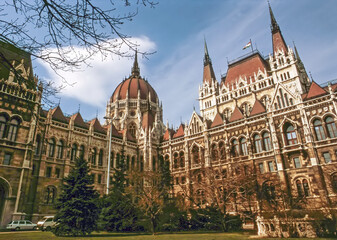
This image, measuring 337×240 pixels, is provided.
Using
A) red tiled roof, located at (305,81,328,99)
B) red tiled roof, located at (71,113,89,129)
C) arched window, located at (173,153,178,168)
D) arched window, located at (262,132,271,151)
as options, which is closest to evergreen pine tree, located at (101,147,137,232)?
red tiled roof, located at (71,113,89,129)

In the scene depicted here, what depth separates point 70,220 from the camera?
16172 mm

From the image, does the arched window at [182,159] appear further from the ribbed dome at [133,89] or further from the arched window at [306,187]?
the ribbed dome at [133,89]

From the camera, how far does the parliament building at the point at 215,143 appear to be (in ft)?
80.0

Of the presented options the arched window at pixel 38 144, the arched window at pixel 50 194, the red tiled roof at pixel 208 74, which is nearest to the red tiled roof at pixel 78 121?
the arched window at pixel 38 144

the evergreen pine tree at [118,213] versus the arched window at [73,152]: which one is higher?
the arched window at [73,152]

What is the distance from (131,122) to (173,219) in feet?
113

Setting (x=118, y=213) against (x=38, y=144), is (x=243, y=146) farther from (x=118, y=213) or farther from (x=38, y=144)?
(x=38, y=144)

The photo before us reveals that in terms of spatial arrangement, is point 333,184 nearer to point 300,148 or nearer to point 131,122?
point 300,148

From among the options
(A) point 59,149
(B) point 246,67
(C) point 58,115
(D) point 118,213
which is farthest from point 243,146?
(C) point 58,115

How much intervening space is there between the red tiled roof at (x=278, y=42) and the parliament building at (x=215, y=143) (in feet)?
0.56

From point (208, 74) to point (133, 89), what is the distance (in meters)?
19.2

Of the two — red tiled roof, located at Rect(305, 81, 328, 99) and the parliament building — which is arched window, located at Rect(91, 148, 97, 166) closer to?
the parliament building

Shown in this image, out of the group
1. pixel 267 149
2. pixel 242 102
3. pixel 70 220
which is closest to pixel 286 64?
pixel 242 102

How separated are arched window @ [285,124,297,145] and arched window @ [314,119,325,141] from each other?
7.44 feet
